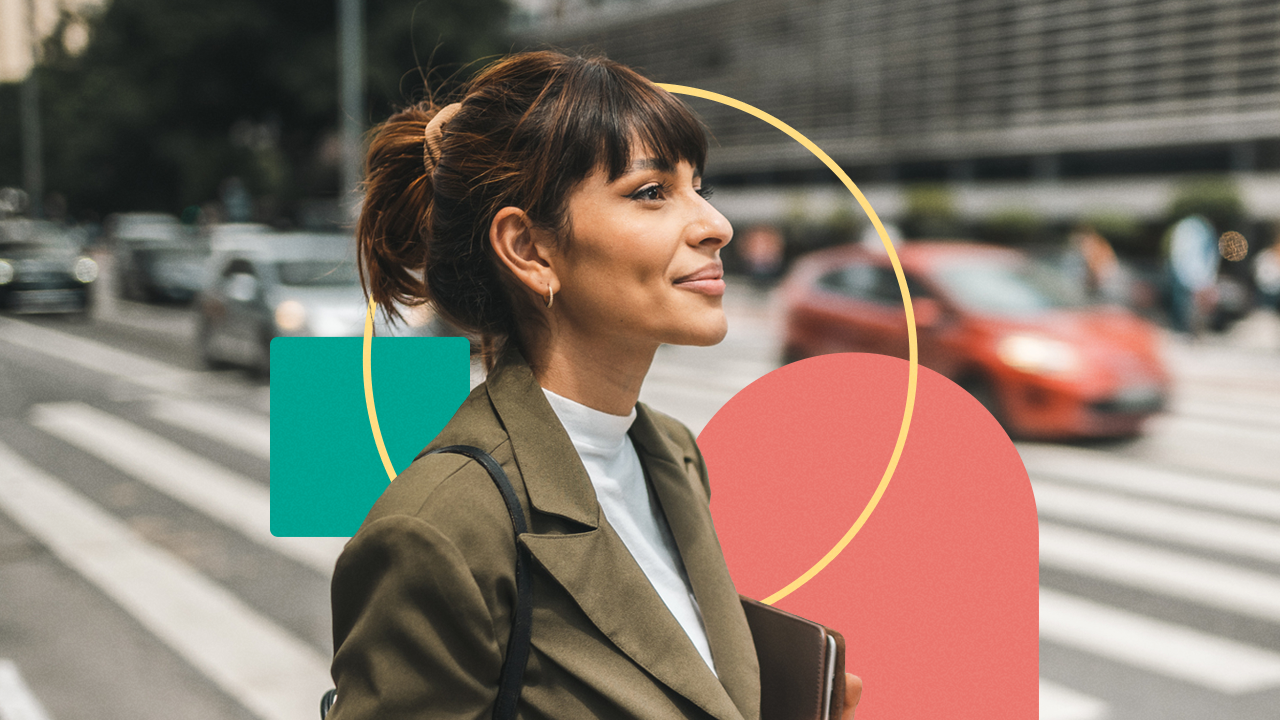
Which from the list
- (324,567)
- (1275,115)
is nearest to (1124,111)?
(1275,115)

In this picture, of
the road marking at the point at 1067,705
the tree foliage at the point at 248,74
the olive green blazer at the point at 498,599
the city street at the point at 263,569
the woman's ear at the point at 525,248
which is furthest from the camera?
the tree foliage at the point at 248,74

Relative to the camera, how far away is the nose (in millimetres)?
1307

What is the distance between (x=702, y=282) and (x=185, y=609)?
466 centimetres

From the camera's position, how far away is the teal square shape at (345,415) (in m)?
1.61

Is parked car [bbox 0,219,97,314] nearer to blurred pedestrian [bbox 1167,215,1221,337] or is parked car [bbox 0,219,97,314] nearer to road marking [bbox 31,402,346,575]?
road marking [bbox 31,402,346,575]

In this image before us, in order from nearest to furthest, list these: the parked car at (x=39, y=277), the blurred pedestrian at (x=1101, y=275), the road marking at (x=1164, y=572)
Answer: the road marking at (x=1164, y=572) < the blurred pedestrian at (x=1101, y=275) < the parked car at (x=39, y=277)

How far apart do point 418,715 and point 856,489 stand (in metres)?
0.89

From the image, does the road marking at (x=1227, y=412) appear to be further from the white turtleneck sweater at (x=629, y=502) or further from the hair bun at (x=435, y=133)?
the hair bun at (x=435, y=133)

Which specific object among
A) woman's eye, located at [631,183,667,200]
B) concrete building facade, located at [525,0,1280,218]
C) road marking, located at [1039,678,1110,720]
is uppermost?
concrete building facade, located at [525,0,1280,218]

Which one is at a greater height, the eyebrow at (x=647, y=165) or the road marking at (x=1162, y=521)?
the eyebrow at (x=647, y=165)

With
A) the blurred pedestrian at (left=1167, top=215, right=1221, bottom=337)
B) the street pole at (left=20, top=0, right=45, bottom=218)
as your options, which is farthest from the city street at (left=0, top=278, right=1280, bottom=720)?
the street pole at (left=20, top=0, right=45, bottom=218)

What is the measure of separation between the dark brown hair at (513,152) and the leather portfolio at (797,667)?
52cm

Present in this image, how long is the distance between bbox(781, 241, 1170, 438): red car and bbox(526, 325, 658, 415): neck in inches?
321

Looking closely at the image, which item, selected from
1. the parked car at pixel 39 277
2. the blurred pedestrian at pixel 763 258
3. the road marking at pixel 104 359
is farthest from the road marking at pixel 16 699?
the blurred pedestrian at pixel 763 258
